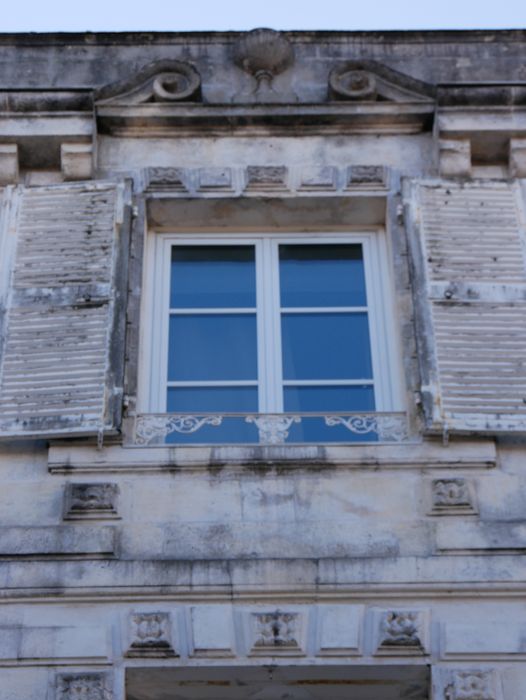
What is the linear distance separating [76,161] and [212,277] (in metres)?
1.06

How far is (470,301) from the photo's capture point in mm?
8211

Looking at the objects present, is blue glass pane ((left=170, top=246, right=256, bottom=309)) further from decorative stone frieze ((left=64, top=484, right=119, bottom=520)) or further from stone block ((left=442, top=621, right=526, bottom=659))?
stone block ((left=442, top=621, right=526, bottom=659))

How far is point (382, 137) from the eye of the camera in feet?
30.5

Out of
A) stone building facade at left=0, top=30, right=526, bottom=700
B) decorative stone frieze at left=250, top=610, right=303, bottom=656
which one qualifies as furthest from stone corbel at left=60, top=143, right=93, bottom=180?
decorative stone frieze at left=250, top=610, right=303, bottom=656

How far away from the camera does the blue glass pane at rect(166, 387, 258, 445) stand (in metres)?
7.87

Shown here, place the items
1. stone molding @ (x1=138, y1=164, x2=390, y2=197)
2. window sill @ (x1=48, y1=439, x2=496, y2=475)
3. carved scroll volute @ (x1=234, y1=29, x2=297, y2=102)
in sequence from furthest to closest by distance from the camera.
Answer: carved scroll volute @ (x1=234, y1=29, x2=297, y2=102) → stone molding @ (x1=138, y1=164, x2=390, y2=197) → window sill @ (x1=48, y1=439, x2=496, y2=475)

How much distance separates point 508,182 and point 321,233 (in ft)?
3.71

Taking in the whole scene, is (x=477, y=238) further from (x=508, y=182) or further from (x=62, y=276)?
(x=62, y=276)

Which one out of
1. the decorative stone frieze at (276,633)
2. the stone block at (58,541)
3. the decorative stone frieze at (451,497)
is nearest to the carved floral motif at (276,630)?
the decorative stone frieze at (276,633)

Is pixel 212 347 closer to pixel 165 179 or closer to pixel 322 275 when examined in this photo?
pixel 322 275

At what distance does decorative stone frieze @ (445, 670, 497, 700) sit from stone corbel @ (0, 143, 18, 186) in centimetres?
404

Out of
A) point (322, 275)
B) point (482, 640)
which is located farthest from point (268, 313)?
point (482, 640)

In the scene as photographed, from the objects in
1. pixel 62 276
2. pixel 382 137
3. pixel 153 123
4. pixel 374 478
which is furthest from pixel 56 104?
pixel 374 478

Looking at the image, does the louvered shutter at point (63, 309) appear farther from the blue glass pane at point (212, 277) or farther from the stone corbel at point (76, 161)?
the blue glass pane at point (212, 277)
